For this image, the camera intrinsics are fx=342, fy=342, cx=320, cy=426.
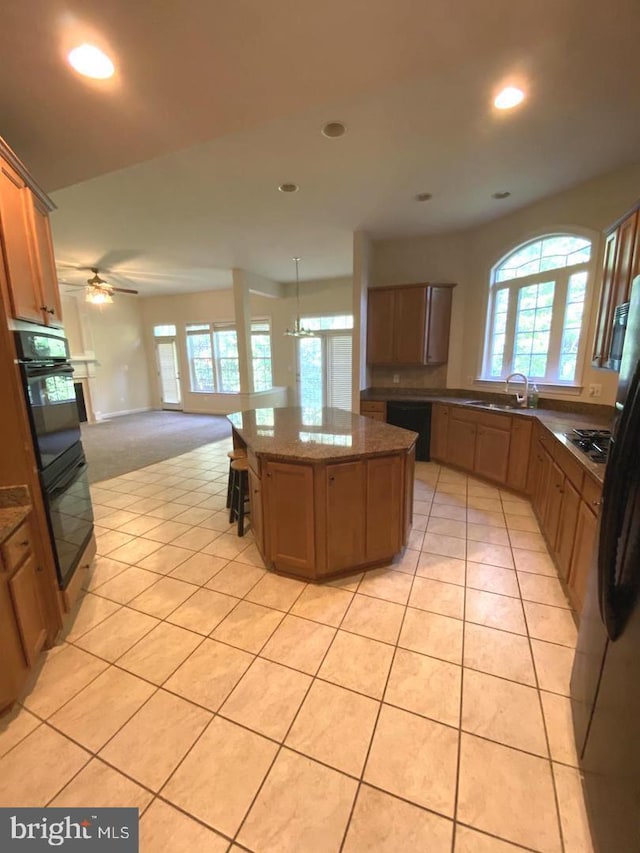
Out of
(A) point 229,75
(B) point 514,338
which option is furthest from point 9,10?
(B) point 514,338

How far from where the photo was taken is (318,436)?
2504mm

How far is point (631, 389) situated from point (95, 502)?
4282 mm

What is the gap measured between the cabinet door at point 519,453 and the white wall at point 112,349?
8486mm

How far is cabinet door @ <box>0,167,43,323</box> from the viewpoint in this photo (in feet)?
4.91

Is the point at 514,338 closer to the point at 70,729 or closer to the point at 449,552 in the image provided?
the point at 449,552

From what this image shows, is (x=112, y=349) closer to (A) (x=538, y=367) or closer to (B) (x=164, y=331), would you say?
(B) (x=164, y=331)

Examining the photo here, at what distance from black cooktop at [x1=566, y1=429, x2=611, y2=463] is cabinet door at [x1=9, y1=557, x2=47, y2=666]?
9.50 feet

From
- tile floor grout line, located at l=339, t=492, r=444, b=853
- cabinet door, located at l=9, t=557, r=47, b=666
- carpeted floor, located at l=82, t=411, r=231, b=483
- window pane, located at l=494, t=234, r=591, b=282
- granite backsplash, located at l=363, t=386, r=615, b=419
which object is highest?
window pane, located at l=494, t=234, r=591, b=282

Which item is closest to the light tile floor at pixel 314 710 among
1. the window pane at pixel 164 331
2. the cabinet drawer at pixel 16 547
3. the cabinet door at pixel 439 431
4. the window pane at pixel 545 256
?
the cabinet drawer at pixel 16 547

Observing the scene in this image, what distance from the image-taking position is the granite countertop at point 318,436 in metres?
2.13

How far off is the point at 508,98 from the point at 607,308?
1563 millimetres

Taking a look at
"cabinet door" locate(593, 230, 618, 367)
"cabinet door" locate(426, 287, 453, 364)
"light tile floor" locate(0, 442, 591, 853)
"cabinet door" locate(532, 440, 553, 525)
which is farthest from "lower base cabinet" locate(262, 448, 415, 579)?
"cabinet door" locate(426, 287, 453, 364)

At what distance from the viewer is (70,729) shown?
1406 mm

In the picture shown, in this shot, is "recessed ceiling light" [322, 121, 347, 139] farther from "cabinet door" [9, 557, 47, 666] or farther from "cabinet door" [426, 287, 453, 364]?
"cabinet door" [9, 557, 47, 666]
